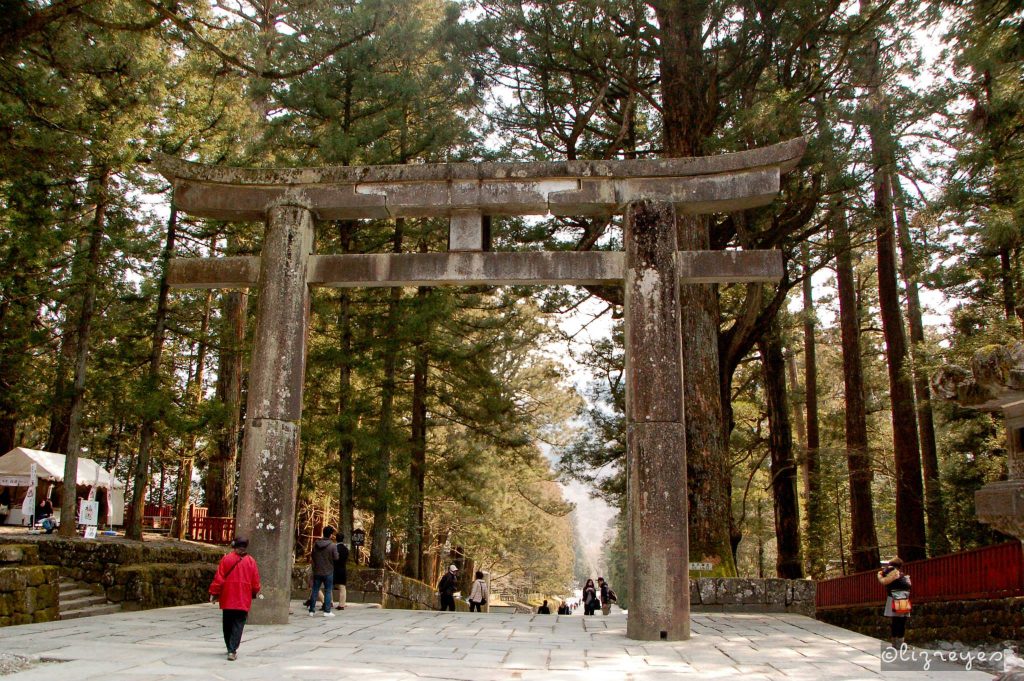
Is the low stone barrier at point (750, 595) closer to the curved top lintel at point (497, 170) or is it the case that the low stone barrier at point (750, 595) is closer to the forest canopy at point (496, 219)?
the forest canopy at point (496, 219)

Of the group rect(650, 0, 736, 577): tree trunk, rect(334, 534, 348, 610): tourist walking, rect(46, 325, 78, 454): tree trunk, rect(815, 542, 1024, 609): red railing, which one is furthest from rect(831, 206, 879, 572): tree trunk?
rect(46, 325, 78, 454): tree trunk

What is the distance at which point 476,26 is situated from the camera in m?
15.8

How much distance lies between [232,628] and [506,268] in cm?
505

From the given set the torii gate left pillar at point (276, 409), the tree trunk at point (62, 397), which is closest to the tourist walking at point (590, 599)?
the torii gate left pillar at point (276, 409)

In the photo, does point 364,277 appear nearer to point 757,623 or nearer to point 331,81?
point 757,623

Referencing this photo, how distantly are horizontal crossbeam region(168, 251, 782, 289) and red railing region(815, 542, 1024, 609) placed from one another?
17.3 feet

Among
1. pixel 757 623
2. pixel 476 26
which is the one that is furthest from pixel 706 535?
pixel 476 26

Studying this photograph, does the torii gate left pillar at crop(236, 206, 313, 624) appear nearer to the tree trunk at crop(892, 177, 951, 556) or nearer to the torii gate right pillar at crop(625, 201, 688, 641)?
the torii gate right pillar at crop(625, 201, 688, 641)

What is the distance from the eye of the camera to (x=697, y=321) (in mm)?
14750

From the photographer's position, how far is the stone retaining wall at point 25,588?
9.45m

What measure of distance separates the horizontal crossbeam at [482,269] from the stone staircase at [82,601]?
627cm

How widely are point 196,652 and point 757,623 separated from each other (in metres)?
7.26

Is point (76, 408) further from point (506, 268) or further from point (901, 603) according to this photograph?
point (901, 603)

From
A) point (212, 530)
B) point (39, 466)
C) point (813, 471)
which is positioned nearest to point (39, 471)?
point (39, 466)
